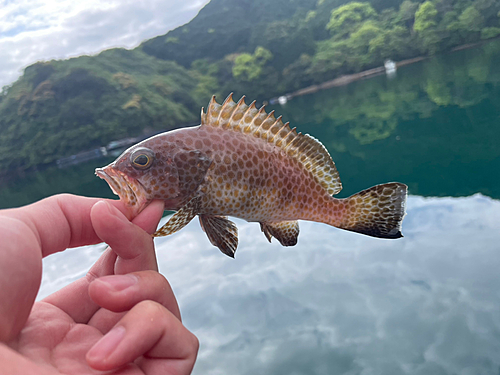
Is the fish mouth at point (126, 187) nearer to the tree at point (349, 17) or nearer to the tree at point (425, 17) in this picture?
the tree at point (425, 17)

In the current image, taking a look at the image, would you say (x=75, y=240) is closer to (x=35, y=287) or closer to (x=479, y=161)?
(x=35, y=287)

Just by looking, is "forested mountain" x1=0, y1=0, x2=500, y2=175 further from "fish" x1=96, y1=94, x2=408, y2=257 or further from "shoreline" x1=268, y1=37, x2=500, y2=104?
"fish" x1=96, y1=94, x2=408, y2=257

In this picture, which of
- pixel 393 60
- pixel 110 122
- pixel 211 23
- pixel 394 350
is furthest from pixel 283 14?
pixel 394 350

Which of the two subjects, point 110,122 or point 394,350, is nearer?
point 394,350

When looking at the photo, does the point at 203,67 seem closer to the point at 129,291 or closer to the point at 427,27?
the point at 427,27

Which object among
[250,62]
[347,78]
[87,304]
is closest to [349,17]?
[250,62]

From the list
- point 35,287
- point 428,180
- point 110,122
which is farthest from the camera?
point 110,122

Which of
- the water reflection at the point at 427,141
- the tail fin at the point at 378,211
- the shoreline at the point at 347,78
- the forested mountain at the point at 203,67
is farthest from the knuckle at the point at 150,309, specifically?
the shoreline at the point at 347,78
